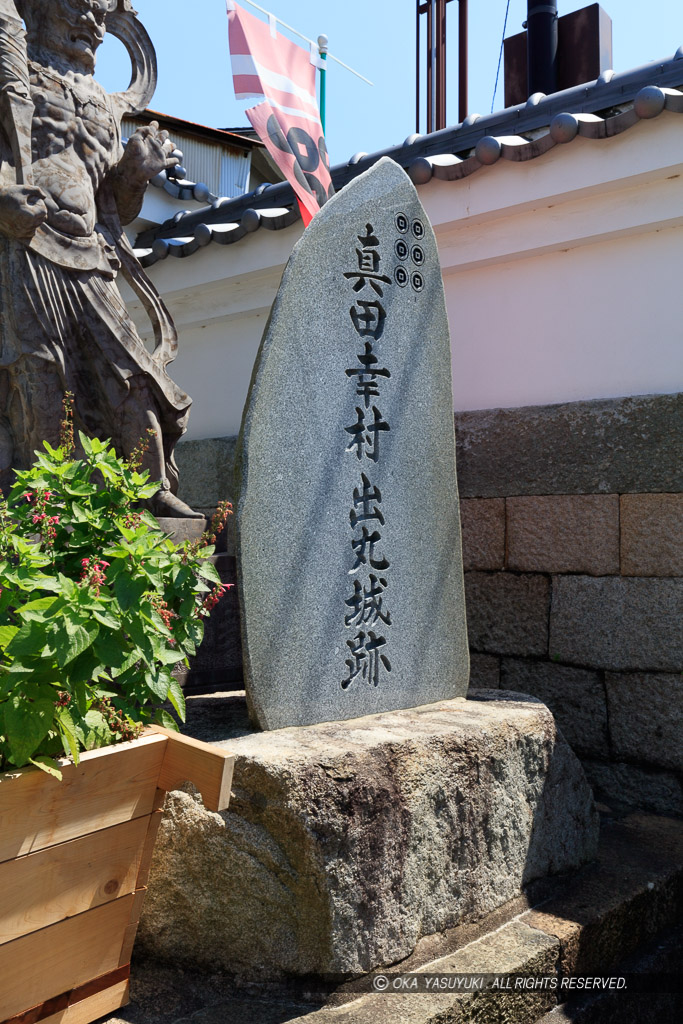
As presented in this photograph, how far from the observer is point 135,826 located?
1948 mm

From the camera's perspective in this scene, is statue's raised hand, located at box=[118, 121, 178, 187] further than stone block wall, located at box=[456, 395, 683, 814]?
No

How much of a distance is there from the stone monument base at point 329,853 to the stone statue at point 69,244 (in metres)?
1.40

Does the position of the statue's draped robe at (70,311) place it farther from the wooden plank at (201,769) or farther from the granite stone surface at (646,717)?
the granite stone surface at (646,717)

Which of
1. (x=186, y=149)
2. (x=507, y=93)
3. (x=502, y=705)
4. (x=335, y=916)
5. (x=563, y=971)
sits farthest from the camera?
(x=186, y=149)

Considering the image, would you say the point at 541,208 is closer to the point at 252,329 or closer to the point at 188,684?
the point at 252,329

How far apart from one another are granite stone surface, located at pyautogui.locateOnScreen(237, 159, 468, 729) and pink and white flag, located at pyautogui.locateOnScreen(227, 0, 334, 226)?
4.48 feet

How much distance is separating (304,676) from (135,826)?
0.84 m

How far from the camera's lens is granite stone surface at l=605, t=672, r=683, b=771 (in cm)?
370

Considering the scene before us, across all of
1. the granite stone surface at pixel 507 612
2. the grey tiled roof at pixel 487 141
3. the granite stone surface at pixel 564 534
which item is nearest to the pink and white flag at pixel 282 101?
the grey tiled roof at pixel 487 141

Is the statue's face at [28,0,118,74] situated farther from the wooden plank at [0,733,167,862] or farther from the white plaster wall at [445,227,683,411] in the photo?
the wooden plank at [0,733,167,862]

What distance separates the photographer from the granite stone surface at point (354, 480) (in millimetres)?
2623

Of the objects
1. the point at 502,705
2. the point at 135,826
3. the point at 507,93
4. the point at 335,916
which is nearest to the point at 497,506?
the point at 502,705

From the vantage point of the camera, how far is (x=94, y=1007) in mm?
1953

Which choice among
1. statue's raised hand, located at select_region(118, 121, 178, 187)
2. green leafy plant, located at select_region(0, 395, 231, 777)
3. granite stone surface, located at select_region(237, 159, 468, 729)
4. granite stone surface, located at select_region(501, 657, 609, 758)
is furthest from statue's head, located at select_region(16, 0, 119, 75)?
granite stone surface, located at select_region(501, 657, 609, 758)
